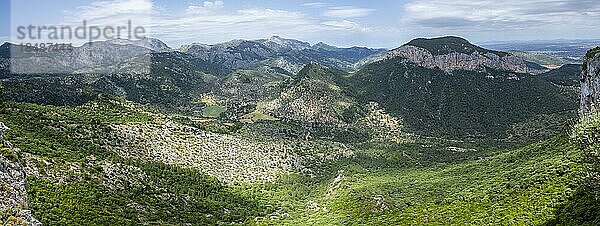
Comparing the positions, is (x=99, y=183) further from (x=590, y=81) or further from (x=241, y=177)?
(x=590, y=81)

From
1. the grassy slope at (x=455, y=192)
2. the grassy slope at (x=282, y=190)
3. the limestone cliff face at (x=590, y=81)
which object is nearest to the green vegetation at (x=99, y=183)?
the grassy slope at (x=282, y=190)

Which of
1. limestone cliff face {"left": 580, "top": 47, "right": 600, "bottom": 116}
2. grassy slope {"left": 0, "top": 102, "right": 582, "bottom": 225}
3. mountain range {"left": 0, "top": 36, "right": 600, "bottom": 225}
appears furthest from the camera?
limestone cliff face {"left": 580, "top": 47, "right": 600, "bottom": 116}

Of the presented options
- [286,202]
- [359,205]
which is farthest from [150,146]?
[359,205]

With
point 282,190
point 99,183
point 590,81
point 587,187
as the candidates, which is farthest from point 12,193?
point 590,81

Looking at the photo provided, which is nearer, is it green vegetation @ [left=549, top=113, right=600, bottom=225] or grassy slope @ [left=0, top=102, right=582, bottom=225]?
green vegetation @ [left=549, top=113, right=600, bottom=225]

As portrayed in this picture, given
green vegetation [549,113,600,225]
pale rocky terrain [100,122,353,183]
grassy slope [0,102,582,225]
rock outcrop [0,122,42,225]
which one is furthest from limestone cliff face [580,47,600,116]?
rock outcrop [0,122,42,225]

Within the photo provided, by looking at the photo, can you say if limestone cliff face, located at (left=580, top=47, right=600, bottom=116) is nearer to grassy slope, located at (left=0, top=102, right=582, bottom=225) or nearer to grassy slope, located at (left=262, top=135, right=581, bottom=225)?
grassy slope, located at (left=262, top=135, right=581, bottom=225)

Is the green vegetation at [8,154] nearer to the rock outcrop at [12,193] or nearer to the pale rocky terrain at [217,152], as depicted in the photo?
the rock outcrop at [12,193]

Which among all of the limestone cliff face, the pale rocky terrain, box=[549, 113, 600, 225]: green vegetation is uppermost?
the limestone cliff face
